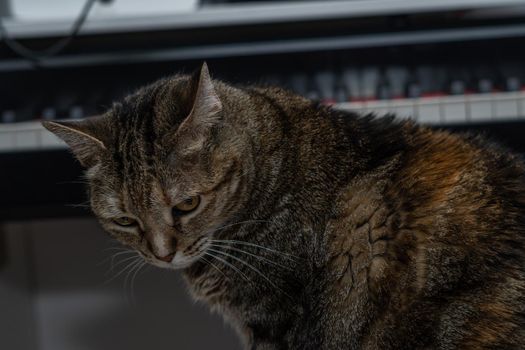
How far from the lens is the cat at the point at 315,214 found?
2.64 ft

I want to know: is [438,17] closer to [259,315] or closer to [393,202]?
[393,202]

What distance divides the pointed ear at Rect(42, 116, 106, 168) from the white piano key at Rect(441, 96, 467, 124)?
0.55 metres

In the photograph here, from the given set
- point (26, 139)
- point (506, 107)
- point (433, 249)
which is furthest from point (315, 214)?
point (26, 139)

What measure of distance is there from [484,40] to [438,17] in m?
0.09

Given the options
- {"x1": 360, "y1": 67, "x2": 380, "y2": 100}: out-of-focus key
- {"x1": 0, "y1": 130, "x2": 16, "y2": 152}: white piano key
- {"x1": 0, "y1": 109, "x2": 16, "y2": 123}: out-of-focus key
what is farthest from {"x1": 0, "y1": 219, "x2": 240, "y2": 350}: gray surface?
{"x1": 360, "y1": 67, "x2": 380, "y2": 100}: out-of-focus key

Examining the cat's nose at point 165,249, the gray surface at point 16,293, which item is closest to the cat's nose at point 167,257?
the cat's nose at point 165,249

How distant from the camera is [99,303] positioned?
1831mm

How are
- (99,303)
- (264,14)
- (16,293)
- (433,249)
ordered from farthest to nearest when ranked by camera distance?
(99,303), (16,293), (264,14), (433,249)

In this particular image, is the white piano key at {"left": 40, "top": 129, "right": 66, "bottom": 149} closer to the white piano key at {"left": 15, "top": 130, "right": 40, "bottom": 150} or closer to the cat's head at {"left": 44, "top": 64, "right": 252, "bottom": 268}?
the white piano key at {"left": 15, "top": 130, "right": 40, "bottom": 150}

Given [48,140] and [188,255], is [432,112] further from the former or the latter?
[48,140]

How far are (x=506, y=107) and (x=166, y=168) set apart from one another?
564 mm

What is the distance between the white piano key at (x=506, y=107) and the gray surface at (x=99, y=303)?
1.03m

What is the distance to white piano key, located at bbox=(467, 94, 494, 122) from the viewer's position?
1037 millimetres

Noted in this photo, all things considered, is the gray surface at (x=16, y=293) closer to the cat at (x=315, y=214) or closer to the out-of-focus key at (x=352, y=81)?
the cat at (x=315, y=214)
